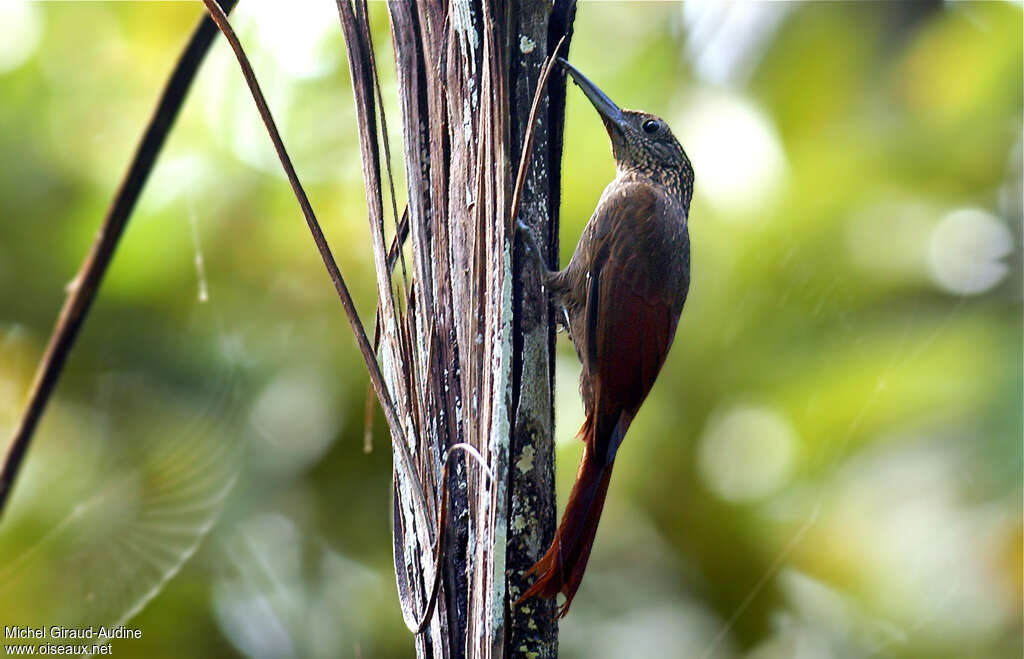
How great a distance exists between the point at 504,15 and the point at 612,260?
4.40ft

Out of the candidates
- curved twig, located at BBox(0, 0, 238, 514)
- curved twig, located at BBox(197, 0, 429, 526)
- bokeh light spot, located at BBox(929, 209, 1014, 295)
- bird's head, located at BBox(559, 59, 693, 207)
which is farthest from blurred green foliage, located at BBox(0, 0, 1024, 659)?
curved twig, located at BBox(197, 0, 429, 526)

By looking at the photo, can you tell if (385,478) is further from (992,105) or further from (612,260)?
(992,105)

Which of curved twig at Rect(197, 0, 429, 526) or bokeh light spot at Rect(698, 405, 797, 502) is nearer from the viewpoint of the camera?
curved twig at Rect(197, 0, 429, 526)

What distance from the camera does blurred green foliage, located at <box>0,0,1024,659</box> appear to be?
12.4 ft

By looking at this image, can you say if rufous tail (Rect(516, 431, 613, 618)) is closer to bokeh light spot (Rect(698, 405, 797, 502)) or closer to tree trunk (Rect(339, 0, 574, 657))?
tree trunk (Rect(339, 0, 574, 657))

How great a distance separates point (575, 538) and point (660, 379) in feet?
9.26

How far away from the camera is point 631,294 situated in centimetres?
248

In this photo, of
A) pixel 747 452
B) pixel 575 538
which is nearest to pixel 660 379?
pixel 747 452

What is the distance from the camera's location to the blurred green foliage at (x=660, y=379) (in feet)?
12.4

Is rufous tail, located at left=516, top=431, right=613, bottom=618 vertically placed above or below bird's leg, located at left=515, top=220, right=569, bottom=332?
below

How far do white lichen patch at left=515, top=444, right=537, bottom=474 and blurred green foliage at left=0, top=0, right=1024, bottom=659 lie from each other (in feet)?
8.60

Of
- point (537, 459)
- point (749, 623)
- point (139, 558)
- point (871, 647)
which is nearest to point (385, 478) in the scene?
point (139, 558)

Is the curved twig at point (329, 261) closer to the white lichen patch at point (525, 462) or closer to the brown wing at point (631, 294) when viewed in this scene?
the white lichen patch at point (525, 462)

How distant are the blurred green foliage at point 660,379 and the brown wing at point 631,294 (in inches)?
58.6
